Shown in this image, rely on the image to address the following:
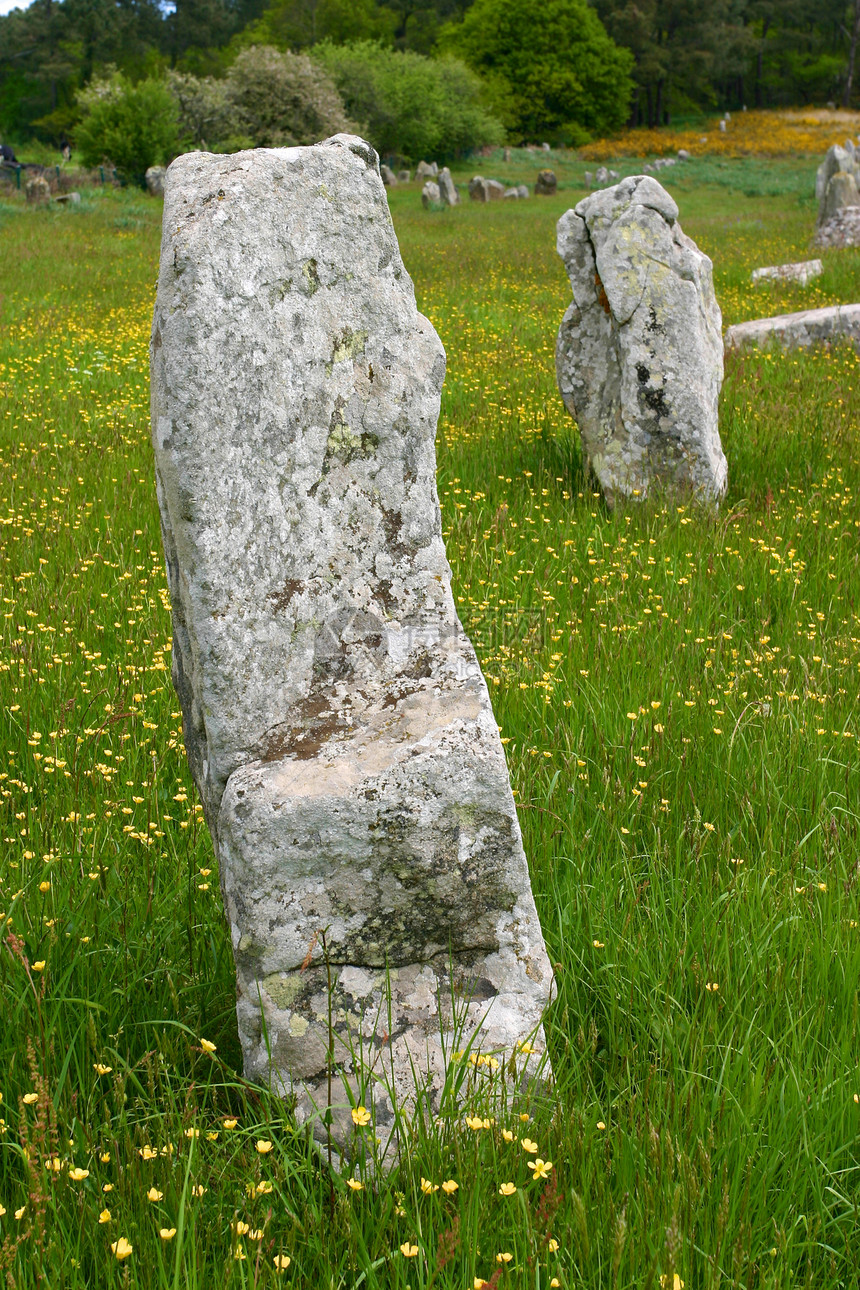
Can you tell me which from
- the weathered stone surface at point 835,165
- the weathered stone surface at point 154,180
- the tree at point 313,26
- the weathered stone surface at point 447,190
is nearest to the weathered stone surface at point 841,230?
the weathered stone surface at point 835,165

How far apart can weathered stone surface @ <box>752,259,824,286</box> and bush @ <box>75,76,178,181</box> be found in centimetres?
2727

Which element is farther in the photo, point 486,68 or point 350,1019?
point 486,68

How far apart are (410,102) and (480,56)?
23.4 meters

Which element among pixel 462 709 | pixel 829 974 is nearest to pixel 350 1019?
pixel 462 709

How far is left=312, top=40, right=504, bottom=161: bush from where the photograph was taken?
164ft

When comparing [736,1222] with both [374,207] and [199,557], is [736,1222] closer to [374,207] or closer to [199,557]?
[199,557]

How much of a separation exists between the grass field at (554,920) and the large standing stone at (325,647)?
0.23 meters

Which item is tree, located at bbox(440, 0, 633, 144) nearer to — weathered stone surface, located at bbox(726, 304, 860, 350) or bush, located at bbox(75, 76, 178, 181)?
bush, located at bbox(75, 76, 178, 181)

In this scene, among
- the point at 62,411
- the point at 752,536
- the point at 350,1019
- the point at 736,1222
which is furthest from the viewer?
the point at 62,411

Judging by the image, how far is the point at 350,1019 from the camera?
2090 mm

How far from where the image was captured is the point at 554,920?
2.76m

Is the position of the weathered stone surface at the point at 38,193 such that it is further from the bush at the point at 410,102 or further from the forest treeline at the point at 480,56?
the forest treeline at the point at 480,56

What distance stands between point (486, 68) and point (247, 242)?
263 ft

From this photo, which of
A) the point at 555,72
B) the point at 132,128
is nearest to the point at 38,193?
the point at 132,128
